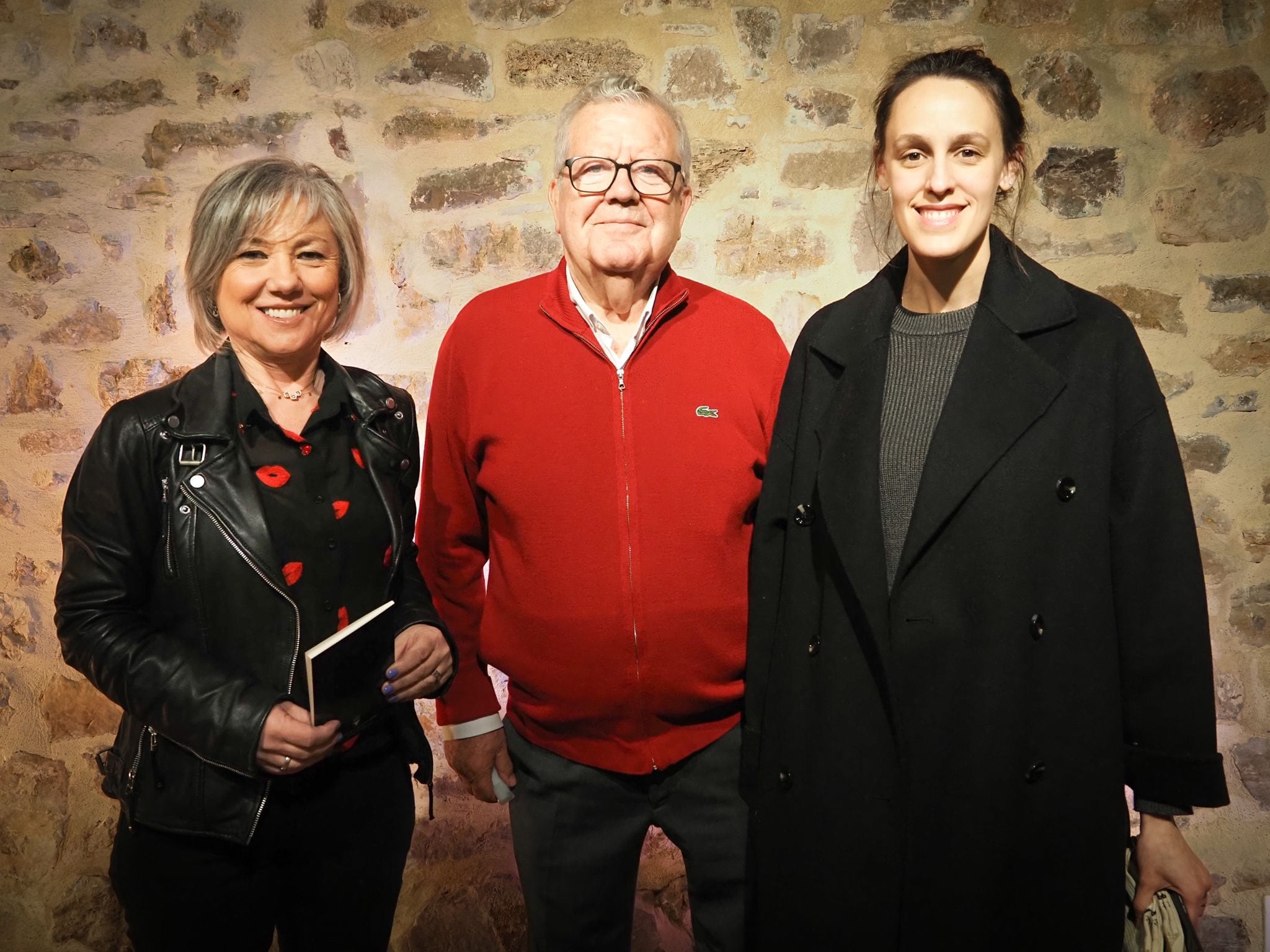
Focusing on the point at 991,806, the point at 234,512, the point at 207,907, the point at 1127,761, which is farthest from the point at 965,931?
the point at 234,512

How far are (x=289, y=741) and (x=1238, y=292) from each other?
2.28 metres

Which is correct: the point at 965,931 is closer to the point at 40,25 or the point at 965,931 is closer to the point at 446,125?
the point at 446,125

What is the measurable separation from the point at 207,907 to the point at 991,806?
115 cm

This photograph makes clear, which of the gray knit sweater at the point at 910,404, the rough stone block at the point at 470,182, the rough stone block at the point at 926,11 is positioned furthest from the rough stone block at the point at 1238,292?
the rough stone block at the point at 470,182

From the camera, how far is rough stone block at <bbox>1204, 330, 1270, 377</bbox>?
7.61 feet

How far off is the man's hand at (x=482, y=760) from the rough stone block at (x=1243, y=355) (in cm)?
187

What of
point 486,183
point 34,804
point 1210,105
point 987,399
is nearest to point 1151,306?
point 1210,105

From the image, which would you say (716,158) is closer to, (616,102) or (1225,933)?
(616,102)

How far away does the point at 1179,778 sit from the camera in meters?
1.36

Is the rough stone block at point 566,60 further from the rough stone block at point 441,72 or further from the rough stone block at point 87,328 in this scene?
the rough stone block at point 87,328

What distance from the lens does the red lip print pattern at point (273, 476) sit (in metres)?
1.45

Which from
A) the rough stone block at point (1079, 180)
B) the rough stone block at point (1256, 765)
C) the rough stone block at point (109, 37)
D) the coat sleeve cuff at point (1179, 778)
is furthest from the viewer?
the rough stone block at point (1256, 765)

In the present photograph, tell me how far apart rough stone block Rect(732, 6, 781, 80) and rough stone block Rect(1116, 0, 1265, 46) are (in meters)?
0.79

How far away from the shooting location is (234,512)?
4.64 ft
